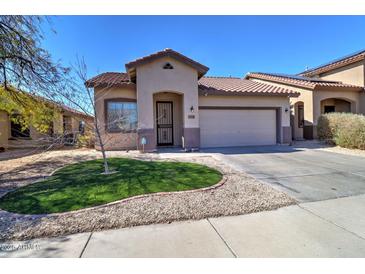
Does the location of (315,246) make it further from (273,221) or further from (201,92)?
(201,92)

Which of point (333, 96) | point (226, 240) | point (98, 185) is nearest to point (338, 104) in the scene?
point (333, 96)

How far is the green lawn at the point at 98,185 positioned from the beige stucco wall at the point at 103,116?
148 inches

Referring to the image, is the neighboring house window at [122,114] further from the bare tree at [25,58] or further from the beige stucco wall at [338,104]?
the beige stucco wall at [338,104]

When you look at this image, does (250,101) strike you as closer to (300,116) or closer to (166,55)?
(166,55)

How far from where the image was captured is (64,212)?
400 centimetres

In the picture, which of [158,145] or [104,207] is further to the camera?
[158,145]

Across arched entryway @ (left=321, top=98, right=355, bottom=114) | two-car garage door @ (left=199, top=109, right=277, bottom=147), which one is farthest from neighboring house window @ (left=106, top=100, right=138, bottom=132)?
arched entryway @ (left=321, top=98, right=355, bottom=114)

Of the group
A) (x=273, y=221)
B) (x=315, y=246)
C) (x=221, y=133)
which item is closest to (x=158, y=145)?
(x=221, y=133)

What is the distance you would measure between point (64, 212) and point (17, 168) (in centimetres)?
585

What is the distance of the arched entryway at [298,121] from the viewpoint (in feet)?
53.3

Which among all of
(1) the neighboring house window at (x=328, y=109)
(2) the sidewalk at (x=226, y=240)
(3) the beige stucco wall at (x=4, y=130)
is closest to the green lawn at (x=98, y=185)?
(2) the sidewalk at (x=226, y=240)

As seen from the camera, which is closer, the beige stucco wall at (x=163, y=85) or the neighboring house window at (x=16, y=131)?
the beige stucco wall at (x=163, y=85)

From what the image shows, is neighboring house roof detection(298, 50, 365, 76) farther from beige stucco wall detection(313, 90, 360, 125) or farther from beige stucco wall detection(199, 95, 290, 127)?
beige stucco wall detection(199, 95, 290, 127)
